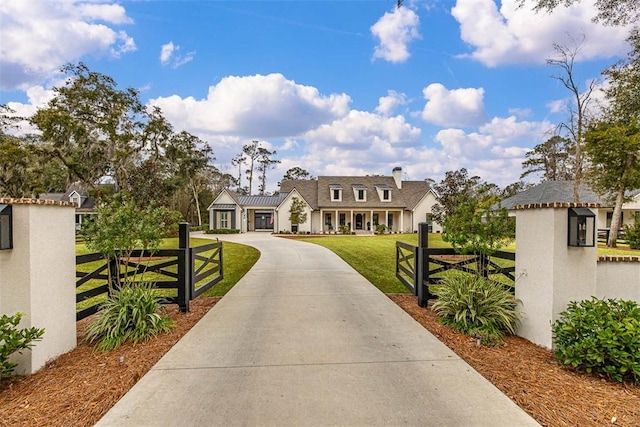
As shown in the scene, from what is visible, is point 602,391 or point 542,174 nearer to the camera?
point 602,391

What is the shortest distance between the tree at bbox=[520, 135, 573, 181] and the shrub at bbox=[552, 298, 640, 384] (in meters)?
41.8

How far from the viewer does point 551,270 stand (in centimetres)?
376

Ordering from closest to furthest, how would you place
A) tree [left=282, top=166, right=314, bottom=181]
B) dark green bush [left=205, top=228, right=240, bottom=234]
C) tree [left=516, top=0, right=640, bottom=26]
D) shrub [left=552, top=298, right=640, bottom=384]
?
shrub [left=552, top=298, right=640, bottom=384] → tree [left=516, top=0, right=640, bottom=26] → dark green bush [left=205, top=228, right=240, bottom=234] → tree [left=282, top=166, right=314, bottom=181]

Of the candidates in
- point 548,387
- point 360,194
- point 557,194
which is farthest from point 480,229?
point 557,194

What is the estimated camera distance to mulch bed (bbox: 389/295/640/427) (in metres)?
2.53

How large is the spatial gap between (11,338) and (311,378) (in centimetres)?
277

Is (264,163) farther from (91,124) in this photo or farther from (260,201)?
(91,124)

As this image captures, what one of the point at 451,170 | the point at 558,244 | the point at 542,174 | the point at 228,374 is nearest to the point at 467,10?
the point at 558,244

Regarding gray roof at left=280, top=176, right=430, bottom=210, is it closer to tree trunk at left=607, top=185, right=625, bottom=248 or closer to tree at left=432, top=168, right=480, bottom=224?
tree at left=432, top=168, right=480, bottom=224

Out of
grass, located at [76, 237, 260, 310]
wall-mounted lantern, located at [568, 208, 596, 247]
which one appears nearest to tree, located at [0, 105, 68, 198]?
grass, located at [76, 237, 260, 310]

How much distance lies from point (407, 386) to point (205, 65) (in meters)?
13.9

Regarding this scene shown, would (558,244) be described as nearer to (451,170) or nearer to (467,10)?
(467,10)

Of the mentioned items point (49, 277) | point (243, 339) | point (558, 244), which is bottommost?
point (243, 339)

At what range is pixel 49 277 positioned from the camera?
3445 mm
